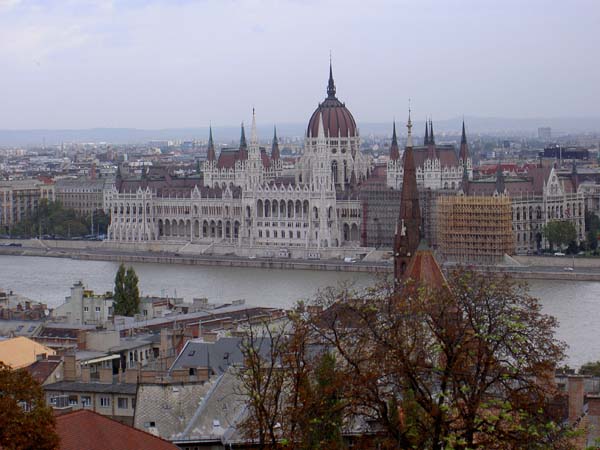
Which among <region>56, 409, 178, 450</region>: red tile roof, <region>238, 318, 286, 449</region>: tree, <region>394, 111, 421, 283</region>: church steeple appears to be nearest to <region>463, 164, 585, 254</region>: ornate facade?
<region>394, 111, 421, 283</region>: church steeple

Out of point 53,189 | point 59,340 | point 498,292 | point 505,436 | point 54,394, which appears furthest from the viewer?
point 53,189

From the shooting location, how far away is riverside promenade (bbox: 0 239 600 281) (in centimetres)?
5037

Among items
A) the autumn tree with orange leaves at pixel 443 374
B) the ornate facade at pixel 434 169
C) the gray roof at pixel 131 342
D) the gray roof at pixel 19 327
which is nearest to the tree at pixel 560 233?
the ornate facade at pixel 434 169

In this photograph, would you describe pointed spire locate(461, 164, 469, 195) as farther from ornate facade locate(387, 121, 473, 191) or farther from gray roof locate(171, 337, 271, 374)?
gray roof locate(171, 337, 271, 374)

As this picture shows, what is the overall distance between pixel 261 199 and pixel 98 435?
53.1 m

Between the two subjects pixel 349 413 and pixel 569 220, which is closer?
pixel 349 413

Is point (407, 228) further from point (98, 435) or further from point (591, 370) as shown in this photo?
point (98, 435)

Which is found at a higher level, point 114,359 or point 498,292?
point 498,292

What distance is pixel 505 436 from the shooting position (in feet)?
36.2

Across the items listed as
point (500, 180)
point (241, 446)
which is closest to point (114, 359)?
point (241, 446)

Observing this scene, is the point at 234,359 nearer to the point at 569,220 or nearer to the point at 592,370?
the point at 592,370

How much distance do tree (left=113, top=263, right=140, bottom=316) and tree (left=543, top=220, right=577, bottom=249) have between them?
2853cm

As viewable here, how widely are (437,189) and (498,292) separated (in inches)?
1948

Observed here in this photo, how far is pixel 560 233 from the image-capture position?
57.0 meters
